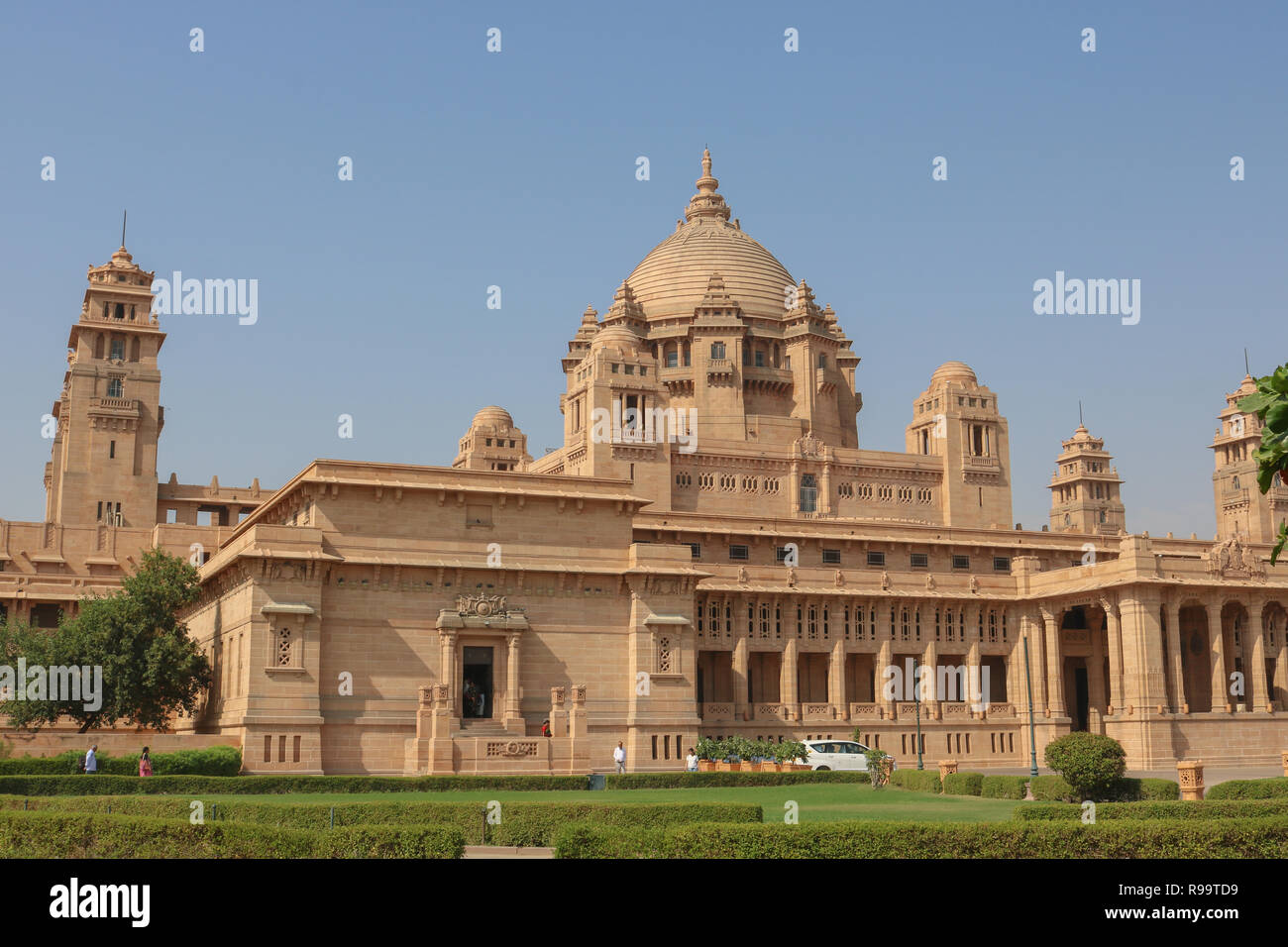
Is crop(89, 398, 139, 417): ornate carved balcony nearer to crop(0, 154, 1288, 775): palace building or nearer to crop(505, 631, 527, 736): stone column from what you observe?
crop(0, 154, 1288, 775): palace building

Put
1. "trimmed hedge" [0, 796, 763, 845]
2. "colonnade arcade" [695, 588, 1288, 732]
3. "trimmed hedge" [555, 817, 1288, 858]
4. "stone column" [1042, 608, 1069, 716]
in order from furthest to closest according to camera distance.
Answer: "stone column" [1042, 608, 1069, 716] < "colonnade arcade" [695, 588, 1288, 732] < "trimmed hedge" [0, 796, 763, 845] < "trimmed hedge" [555, 817, 1288, 858]

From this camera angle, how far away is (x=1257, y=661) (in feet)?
196

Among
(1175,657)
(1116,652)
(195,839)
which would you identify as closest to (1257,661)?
(1175,657)

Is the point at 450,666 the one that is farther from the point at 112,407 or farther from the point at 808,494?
the point at 112,407

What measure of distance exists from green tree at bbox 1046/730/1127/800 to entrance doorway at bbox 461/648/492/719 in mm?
21730

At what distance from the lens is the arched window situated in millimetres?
74125

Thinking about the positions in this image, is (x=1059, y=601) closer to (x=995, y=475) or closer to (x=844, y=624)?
(x=844, y=624)

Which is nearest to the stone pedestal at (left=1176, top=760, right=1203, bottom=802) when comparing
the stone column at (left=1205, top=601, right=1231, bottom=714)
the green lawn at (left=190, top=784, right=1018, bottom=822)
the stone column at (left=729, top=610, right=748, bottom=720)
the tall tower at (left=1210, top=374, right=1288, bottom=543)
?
the green lawn at (left=190, top=784, right=1018, bottom=822)

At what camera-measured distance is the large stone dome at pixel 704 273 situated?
8500 cm

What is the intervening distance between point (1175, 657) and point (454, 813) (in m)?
41.3

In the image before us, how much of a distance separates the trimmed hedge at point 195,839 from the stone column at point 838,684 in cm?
3994

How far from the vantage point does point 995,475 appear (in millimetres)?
78125

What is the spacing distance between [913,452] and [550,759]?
4090cm
